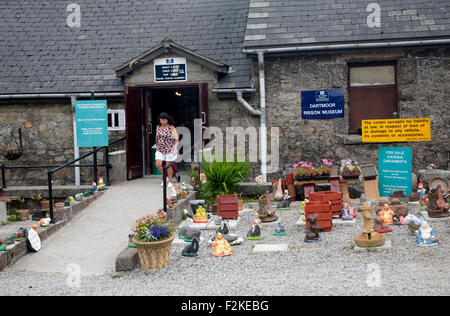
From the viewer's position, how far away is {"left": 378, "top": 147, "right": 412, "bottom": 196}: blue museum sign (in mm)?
10602

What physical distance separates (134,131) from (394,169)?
602cm

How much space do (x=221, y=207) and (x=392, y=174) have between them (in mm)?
3829

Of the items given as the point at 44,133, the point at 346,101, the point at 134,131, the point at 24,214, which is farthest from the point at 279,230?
the point at 44,133

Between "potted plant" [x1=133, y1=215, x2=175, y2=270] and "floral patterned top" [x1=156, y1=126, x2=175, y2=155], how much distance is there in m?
3.27

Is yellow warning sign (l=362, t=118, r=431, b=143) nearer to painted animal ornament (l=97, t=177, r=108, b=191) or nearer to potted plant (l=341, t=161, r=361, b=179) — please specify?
potted plant (l=341, t=161, r=361, b=179)

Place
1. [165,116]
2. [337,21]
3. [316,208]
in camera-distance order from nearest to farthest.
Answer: [316,208]
[165,116]
[337,21]

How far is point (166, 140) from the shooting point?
1042 cm

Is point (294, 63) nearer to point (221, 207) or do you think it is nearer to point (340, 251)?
point (221, 207)

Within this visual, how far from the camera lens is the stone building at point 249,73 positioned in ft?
37.3

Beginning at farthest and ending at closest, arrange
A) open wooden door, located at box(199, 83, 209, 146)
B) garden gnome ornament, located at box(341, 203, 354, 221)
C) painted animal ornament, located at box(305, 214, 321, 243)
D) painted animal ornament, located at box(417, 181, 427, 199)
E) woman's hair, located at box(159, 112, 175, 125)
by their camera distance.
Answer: open wooden door, located at box(199, 83, 209, 146)
woman's hair, located at box(159, 112, 175, 125)
painted animal ornament, located at box(417, 181, 427, 199)
garden gnome ornament, located at box(341, 203, 354, 221)
painted animal ornament, located at box(305, 214, 321, 243)

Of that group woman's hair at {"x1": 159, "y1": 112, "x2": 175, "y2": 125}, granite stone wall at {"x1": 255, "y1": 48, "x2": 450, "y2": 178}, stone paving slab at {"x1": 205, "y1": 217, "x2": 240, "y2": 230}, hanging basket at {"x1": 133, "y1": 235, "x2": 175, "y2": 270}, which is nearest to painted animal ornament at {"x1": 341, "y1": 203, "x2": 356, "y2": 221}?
stone paving slab at {"x1": 205, "y1": 217, "x2": 240, "y2": 230}

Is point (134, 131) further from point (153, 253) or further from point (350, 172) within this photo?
point (153, 253)

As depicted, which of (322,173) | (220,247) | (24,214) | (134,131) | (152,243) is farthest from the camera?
(134,131)
